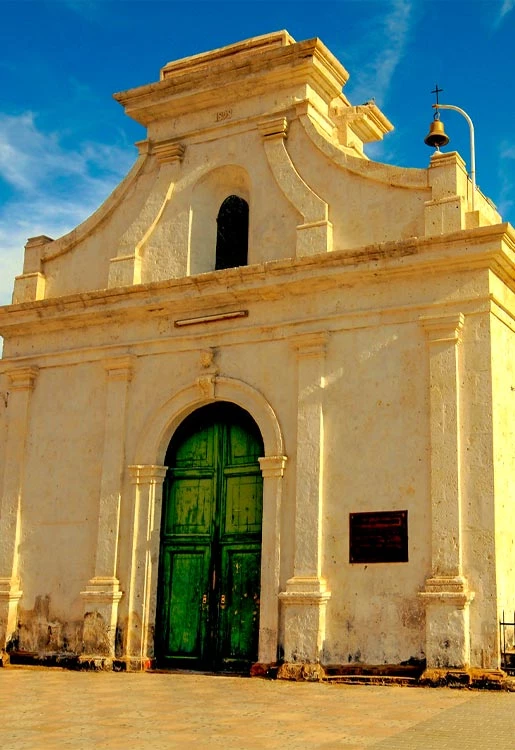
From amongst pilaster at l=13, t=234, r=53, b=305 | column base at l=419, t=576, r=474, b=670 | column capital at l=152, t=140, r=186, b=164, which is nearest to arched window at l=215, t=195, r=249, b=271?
column capital at l=152, t=140, r=186, b=164

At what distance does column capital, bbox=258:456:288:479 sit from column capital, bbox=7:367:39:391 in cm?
390

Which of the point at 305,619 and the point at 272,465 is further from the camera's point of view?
the point at 272,465

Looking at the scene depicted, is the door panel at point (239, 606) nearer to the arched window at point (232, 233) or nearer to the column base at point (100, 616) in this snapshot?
the column base at point (100, 616)

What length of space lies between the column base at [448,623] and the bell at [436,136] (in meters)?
5.64

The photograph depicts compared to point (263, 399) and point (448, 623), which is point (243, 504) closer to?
point (263, 399)

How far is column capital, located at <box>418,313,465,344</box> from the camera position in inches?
436

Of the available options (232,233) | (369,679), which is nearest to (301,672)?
(369,679)

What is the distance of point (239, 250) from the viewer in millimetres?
13523

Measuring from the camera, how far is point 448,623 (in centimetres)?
1034

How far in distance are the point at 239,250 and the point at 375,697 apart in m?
6.45

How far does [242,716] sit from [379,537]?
3.50 meters

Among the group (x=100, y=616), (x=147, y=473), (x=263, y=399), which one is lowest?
(x=100, y=616)

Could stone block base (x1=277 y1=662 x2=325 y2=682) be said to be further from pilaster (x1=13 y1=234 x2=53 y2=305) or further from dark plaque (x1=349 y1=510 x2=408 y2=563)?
pilaster (x1=13 y1=234 x2=53 y2=305)

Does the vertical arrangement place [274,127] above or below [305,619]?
above
